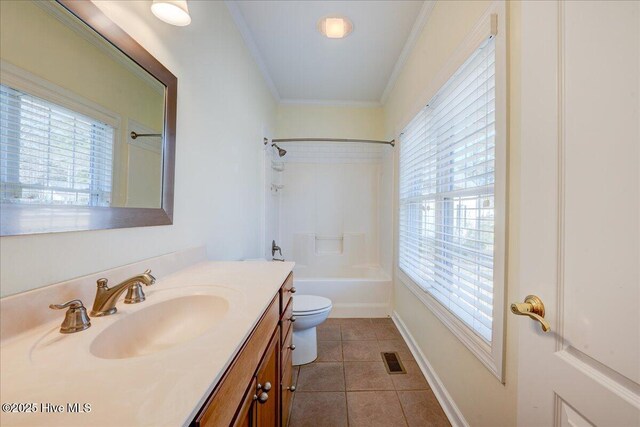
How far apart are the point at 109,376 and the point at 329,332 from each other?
212 centimetres

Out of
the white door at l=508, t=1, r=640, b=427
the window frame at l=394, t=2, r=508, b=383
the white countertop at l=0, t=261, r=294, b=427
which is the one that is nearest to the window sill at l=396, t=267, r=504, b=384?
the window frame at l=394, t=2, r=508, b=383

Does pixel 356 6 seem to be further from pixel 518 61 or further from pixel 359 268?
pixel 359 268

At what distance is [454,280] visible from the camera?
1.36 m

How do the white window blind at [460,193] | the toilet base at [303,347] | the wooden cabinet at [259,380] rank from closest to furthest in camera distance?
the wooden cabinet at [259,380]
the white window blind at [460,193]
the toilet base at [303,347]

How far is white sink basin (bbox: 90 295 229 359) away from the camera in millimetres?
678

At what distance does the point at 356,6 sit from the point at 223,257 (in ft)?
6.45

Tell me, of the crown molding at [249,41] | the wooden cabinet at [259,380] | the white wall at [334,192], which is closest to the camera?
the wooden cabinet at [259,380]

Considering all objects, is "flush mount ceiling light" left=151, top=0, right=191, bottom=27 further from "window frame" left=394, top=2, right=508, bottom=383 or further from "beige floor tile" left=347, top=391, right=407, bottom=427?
"beige floor tile" left=347, top=391, right=407, bottom=427

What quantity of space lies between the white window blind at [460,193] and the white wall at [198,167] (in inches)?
55.1

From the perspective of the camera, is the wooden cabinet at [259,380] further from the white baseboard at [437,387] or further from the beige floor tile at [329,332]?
the beige floor tile at [329,332]

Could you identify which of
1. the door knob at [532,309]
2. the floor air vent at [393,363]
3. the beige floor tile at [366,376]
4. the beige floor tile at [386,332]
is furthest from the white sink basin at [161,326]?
the beige floor tile at [386,332]

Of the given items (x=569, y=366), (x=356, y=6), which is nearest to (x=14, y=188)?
(x=569, y=366)

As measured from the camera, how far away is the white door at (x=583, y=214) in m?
0.46

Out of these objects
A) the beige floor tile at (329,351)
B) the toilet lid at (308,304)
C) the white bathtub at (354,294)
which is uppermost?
the toilet lid at (308,304)
